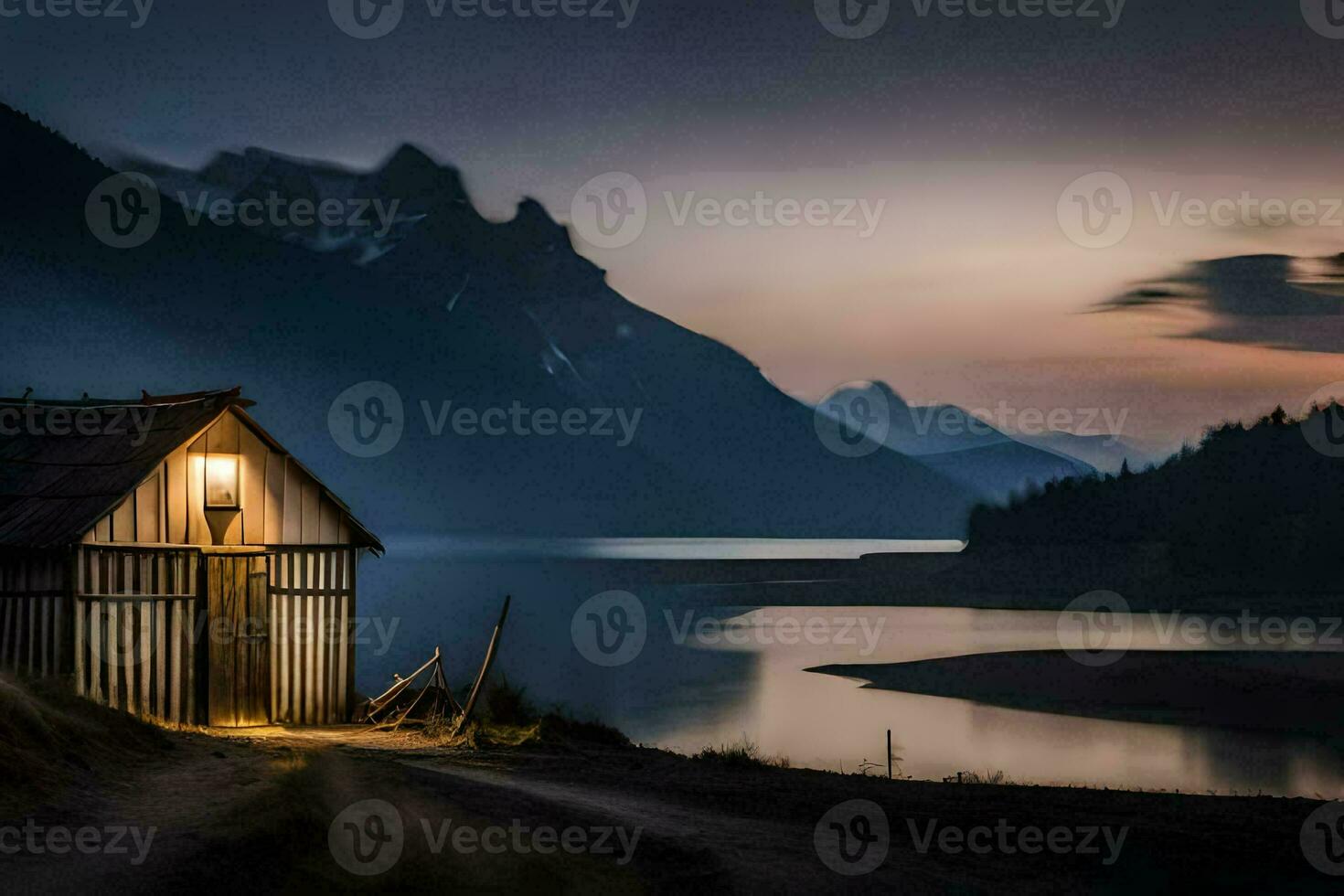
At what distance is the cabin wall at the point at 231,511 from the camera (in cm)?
2042

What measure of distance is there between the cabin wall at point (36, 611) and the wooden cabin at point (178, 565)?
0.09ft

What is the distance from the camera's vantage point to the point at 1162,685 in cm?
4122

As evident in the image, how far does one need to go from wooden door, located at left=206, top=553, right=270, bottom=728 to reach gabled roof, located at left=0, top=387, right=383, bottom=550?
6.37 feet

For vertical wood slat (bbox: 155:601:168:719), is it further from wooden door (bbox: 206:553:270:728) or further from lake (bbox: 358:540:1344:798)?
lake (bbox: 358:540:1344:798)

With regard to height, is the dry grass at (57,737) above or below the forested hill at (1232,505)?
below

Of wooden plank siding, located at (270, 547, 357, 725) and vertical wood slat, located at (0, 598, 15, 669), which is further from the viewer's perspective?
wooden plank siding, located at (270, 547, 357, 725)

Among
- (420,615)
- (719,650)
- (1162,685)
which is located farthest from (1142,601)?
(420,615)

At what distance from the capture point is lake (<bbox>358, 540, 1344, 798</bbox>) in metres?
28.4

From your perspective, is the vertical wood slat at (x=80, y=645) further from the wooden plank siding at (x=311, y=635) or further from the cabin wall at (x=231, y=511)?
the wooden plank siding at (x=311, y=635)

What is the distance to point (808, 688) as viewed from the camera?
45531 mm

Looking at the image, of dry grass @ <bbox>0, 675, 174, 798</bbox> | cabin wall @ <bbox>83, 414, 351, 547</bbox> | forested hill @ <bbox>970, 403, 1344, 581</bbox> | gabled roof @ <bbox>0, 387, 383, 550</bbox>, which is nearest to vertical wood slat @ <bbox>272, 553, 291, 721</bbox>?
cabin wall @ <bbox>83, 414, 351, 547</bbox>

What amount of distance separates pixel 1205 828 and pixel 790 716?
959 inches

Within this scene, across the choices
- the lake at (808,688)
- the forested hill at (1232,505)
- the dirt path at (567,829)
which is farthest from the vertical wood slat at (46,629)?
the forested hill at (1232,505)

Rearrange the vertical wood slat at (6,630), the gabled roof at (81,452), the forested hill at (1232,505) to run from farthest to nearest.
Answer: the forested hill at (1232,505) < the gabled roof at (81,452) < the vertical wood slat at (6,630)
